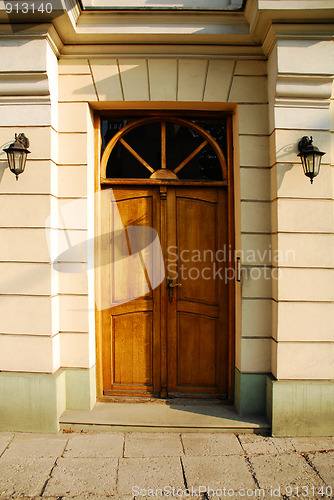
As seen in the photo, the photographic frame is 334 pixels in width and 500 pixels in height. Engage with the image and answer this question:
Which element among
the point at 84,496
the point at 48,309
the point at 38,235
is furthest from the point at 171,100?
the point at 84,496

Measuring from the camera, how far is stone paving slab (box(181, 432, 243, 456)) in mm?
3193

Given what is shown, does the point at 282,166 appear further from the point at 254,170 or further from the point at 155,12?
the point at 155,12

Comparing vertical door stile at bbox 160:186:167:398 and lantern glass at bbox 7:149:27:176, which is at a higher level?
lantern glass at bbox 7:149:27:176

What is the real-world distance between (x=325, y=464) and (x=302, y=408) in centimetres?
53

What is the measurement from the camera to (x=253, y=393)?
12.2 feet

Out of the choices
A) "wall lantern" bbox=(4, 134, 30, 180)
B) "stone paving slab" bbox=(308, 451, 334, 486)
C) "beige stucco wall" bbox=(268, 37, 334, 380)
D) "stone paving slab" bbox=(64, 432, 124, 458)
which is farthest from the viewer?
"beige stucco wall" bbox=(268, 37, 334, 380)

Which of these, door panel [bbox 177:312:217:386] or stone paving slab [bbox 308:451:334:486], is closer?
stone paving slab [bbox 308:451:334:486]

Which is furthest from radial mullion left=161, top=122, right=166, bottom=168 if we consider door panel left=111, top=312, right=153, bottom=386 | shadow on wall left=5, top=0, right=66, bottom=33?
door panel left=111, top=312, right=153, bottom=386

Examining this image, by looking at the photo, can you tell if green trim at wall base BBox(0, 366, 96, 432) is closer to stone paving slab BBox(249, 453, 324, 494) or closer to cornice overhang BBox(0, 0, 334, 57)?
stone paving slab BBox(249, 453, 324, 494)

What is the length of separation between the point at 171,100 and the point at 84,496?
12.4 feet

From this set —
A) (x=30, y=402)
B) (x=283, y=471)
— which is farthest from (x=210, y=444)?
(x=30, y=402)

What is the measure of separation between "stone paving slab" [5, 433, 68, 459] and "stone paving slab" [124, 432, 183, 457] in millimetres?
642

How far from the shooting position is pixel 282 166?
140 inches

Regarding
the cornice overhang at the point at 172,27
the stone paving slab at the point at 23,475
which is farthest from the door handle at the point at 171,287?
the cornice overhang at the point at 172,27
